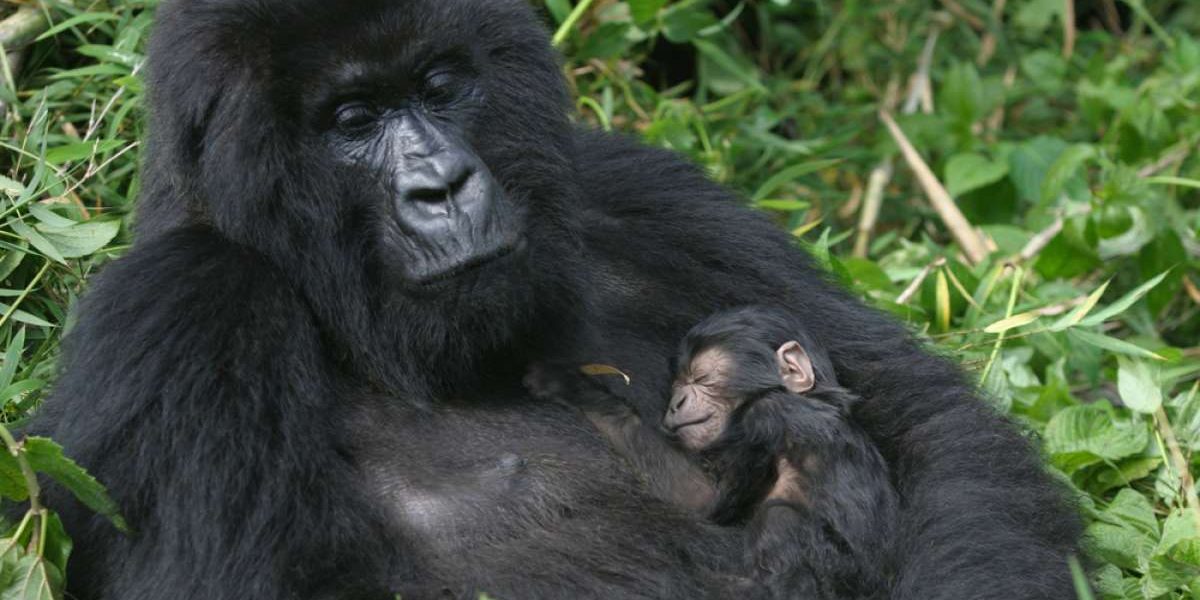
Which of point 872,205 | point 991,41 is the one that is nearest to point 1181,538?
point 872,205

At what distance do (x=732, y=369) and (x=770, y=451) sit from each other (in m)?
0.21

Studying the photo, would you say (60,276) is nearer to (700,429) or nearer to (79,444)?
(79,444)

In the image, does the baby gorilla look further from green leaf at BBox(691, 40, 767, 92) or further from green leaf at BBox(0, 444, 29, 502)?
green leaf at BBox(691, 40, 767, 92)

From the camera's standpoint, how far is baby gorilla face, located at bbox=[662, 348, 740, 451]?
3648 mm

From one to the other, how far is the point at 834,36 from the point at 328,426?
174 inches

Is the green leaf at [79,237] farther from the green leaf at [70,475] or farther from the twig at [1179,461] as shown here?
the twig at [1179,461]

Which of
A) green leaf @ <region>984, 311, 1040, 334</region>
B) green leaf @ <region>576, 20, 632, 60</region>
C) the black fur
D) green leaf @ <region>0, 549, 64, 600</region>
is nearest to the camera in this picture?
green leaf @ <region>0, 549, 64, 600</region>

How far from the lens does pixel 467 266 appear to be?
3311 mm

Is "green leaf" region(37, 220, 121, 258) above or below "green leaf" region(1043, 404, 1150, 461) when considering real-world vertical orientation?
above

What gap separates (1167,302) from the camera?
556cm

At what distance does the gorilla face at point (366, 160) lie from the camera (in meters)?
3.32

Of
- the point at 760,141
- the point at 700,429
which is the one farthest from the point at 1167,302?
the point at 700,429

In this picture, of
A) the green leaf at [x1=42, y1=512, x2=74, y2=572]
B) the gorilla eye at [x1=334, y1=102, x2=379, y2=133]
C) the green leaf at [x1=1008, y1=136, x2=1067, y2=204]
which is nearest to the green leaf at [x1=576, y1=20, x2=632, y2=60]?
the green leaf at [x1=1008, y1=136, x2=1067, y2=204]

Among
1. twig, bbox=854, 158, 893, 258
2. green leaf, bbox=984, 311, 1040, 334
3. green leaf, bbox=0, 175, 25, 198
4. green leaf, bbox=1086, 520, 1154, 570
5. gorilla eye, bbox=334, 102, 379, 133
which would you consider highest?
gorilla eye, bbox=334, 102, 379, 133
